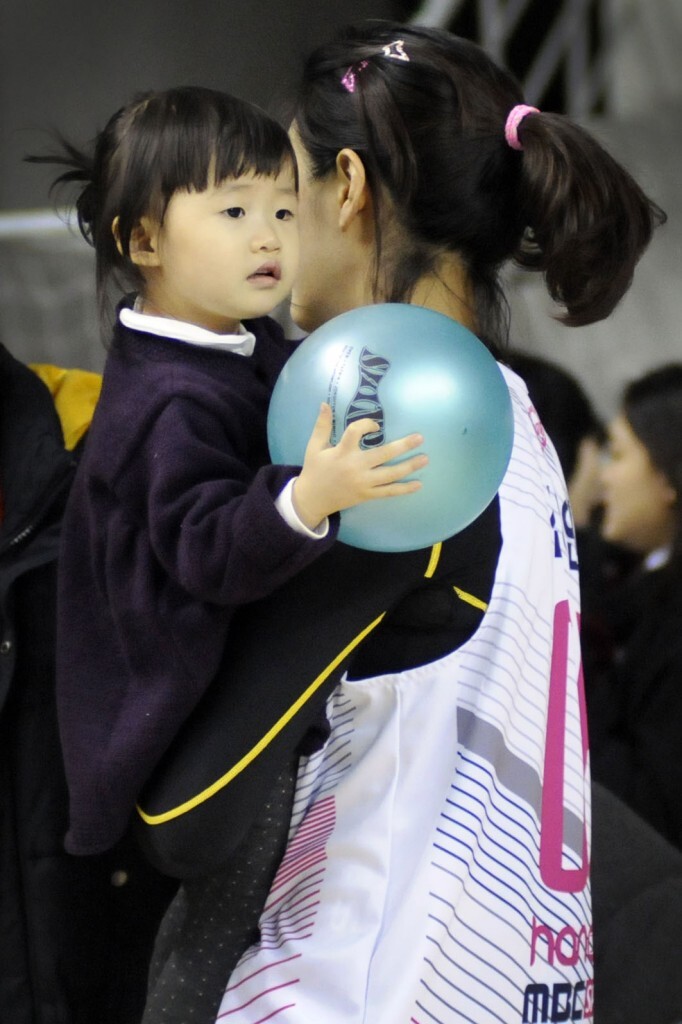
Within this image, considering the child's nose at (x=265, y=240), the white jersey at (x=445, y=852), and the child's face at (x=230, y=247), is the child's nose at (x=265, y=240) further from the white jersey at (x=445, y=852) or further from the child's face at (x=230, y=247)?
the white jersey at (x=445, y=852)

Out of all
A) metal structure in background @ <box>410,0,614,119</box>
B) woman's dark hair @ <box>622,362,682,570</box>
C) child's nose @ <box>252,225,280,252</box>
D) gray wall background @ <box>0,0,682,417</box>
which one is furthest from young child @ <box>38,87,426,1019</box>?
gray wall background @ <box>0,0,682,417</box>

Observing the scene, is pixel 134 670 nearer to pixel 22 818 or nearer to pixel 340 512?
pixel 340 512

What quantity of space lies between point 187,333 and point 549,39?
3176mm

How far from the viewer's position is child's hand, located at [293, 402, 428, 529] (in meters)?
1.08

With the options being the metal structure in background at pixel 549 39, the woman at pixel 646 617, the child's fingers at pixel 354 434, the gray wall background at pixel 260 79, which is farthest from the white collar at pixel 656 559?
the child's fingers at pixel 354 434

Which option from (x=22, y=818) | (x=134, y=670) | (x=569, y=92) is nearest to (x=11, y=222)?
(x=22, y=818)

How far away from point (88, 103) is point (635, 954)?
318cm

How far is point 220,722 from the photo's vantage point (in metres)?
1.22

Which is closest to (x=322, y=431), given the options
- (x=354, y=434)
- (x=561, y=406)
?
(x=354, y=434)

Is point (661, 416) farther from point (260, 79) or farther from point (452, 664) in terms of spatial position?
point (452, 664)

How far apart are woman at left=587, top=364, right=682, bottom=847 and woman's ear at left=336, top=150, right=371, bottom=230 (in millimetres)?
1599

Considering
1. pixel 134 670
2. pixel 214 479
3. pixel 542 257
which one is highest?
pixel 542 257

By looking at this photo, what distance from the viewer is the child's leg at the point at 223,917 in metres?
1.34

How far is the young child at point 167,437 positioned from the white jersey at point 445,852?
0.09 metres
